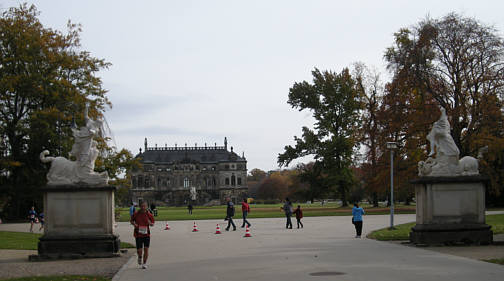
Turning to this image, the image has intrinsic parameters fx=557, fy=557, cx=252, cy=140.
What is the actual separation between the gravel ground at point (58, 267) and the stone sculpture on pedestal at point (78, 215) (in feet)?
1.80

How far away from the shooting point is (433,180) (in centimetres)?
1664

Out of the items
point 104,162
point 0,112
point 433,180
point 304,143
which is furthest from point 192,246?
point 304,143

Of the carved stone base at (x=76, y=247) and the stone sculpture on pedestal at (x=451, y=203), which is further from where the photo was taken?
the stone sculpture on pedestal at (x=451, y=203)

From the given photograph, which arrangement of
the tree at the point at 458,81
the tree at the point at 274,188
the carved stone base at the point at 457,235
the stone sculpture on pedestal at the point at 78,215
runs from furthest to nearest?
the tree at the point at 274,188 < the tree at the point at 458,81 < the carved stone base at the point at 457,235 < the stone sculpture on pedestal at the point at 78,215

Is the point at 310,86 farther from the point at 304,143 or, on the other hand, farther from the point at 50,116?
the point at 50,116

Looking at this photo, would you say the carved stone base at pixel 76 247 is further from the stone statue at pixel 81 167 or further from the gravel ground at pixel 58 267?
the stone statue at pixel 81 167

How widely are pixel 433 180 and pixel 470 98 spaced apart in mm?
21549

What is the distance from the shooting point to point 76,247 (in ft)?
51.2

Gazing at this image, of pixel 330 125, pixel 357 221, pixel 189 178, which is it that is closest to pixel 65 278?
pixel 357 221

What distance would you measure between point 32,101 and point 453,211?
3304cm

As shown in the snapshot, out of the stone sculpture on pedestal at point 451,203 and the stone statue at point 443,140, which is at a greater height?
the stone statue at point 443,140

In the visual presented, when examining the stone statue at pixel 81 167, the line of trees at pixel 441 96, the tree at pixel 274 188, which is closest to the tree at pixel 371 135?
the line of trees at pixel 441 96

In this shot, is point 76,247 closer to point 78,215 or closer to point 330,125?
point 78,215

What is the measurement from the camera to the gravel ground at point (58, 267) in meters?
12.5
